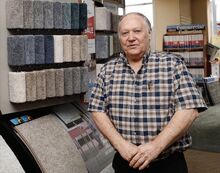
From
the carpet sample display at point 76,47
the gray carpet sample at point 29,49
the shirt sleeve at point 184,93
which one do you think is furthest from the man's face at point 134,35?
the carpet sample display at point 76,47

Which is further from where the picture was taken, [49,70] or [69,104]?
[69,104]

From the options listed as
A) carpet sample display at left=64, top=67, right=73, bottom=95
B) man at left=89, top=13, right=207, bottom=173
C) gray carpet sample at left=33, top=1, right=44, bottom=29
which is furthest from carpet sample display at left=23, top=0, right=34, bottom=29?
man at left=89, top=13, right=207, bottom=173

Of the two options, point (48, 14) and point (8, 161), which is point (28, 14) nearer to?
point (48, 14)

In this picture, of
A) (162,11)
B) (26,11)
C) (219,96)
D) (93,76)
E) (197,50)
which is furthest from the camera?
(162,11)

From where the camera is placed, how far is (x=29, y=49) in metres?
2.20

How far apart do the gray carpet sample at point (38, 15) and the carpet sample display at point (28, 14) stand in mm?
31

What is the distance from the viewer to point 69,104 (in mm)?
2789

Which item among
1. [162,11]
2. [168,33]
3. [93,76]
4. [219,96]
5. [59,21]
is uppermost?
[162,11]

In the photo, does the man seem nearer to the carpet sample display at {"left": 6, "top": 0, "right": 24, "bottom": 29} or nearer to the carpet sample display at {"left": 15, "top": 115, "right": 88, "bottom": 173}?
the carpet sample display at {"left": 15, "top": 115, "right": 88, "bottom": 173}

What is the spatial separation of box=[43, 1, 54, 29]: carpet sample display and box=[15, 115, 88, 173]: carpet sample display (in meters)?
0.67

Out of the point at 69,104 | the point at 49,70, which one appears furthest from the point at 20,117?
the point at 69,104

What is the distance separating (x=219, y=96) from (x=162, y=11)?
301cm

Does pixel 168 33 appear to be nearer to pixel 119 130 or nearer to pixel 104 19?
pixel 104 19

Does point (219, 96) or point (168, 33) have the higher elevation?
point (168, 33)
